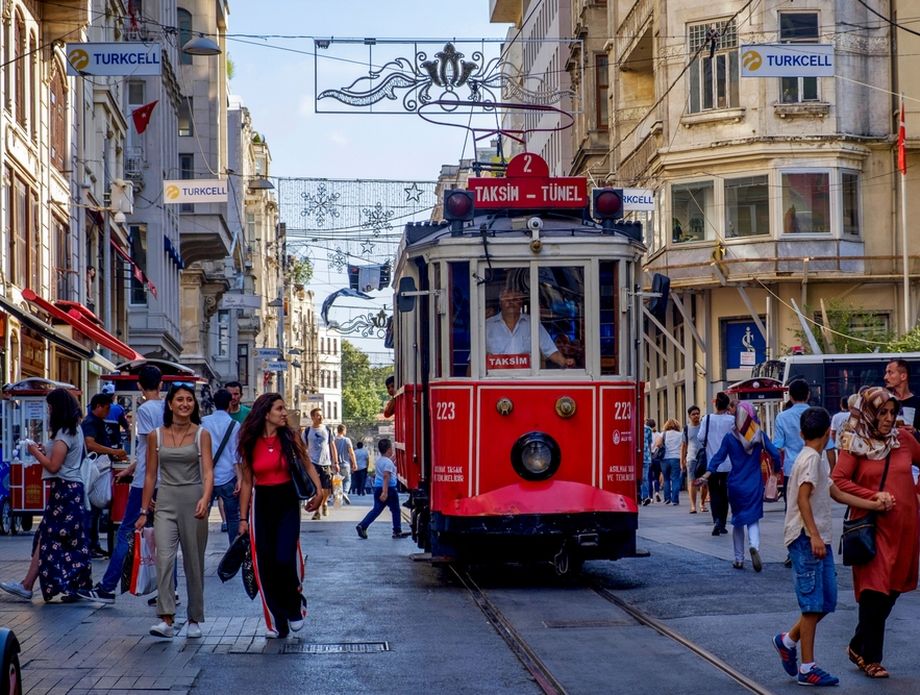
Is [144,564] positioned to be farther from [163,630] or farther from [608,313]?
[608,313]

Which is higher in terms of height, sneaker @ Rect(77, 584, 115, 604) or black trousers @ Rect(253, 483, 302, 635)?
black trousers @ Rect(253, 483, 302, 635)

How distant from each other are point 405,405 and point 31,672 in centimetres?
745

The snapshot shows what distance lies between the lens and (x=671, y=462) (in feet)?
103

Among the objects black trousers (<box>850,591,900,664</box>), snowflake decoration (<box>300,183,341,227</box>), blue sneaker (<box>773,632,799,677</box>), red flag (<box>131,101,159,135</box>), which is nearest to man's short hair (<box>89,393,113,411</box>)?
blue sneaker (<box>773,632,799,677</box>)

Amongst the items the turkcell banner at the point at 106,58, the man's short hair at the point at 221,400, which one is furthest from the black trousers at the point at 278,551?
the turkcell banner at the point at 106,58

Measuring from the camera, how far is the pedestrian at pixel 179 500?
1113 centimetres

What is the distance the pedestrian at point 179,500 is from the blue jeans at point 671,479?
20481mm

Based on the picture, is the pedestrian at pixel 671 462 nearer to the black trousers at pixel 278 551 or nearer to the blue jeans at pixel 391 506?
the blue jeans at pixel 391 506

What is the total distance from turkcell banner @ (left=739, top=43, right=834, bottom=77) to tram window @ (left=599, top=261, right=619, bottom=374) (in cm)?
908

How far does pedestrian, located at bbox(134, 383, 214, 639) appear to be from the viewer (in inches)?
438

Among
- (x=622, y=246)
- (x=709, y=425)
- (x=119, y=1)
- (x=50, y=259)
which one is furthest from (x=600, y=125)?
(x=622, y=246)

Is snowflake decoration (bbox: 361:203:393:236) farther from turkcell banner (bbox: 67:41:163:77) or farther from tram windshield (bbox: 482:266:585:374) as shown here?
tram windshield (bbox: 482:266:585:374)

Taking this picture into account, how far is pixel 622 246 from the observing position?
582 inches

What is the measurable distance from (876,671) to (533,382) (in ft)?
18.7
